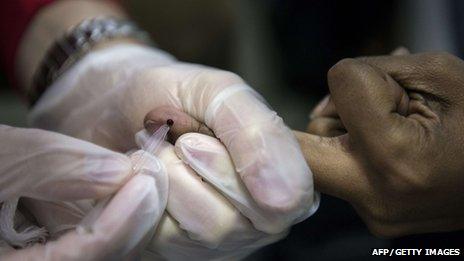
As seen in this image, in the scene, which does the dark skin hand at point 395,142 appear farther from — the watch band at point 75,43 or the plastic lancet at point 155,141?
the watch band at point 75,43

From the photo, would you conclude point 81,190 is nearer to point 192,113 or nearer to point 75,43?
point 192,113

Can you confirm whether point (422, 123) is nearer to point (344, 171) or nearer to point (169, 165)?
point (344, 171)

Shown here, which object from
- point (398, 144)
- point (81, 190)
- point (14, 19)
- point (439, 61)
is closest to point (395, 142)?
point (398, 144)

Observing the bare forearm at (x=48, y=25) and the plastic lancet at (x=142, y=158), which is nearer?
the plastic lancet at (x=142, y=158)

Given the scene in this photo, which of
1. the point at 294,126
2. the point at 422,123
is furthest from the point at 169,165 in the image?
the point at 294,126

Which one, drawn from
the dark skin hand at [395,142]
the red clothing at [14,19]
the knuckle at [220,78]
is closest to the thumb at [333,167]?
the dark skin hand at [395,142]
